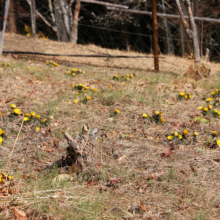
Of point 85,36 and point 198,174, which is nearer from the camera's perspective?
point 198,174

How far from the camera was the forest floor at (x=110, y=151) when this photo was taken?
84.9 inches

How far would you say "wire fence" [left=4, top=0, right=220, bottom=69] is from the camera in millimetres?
7828

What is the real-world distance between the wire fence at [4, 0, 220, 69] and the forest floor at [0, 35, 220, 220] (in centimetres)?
246

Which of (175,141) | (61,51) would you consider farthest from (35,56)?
(175,141)

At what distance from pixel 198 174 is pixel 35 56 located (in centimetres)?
580

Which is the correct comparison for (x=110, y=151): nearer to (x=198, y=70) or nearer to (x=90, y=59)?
(x=198, y=70)

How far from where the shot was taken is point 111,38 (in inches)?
575

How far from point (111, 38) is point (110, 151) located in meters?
12.4

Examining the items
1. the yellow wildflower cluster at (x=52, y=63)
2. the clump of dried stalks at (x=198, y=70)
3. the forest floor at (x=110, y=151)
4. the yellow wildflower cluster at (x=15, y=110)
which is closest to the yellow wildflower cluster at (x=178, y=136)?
the forest floor at (x=110, y=151)

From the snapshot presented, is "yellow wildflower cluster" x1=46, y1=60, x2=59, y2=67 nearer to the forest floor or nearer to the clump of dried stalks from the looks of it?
the forest floor

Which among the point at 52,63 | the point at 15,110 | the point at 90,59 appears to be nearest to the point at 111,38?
the point at 90,59

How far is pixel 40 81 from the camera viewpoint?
5074 mm

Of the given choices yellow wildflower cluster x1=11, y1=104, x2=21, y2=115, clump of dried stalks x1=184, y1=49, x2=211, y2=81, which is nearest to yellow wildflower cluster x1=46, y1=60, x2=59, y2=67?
yellow wildflower cluster x1=11, y1=104, x2=21, y2=115

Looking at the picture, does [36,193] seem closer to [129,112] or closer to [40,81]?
[129,112]
